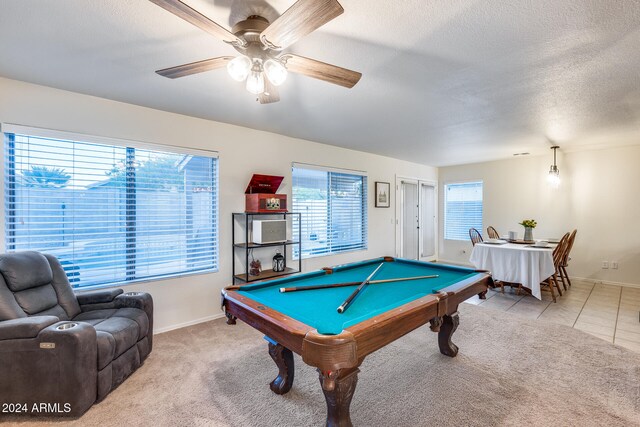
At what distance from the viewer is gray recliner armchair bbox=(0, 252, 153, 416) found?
1.83 m

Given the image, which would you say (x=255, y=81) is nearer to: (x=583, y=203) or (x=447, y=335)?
(x=447, y=335)

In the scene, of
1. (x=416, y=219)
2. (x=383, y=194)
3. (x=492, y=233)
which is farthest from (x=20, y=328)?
(x=492, y=233)

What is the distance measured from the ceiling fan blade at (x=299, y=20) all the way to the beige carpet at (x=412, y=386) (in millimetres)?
2206

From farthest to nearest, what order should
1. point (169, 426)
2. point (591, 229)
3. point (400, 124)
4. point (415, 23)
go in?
point (591, 229) → point (400, 124) → point (169, 426) → point (415, 23)

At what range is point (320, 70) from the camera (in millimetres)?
1736

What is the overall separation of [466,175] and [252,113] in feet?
17.9

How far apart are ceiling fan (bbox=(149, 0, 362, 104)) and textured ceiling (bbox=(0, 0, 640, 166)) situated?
0.16 metres

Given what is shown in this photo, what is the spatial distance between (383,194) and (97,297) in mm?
4705

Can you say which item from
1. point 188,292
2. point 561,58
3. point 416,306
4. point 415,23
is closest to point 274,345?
point 416,306

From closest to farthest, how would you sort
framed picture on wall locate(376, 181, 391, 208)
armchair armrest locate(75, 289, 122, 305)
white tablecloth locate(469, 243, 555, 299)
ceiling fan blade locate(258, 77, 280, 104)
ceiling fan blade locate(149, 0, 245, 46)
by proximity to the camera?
ceiling fan blade locate(149, 0, 245, 46), ceiling fan blade locate(258, 77, 280, 104), armchair armrest locate(75, 289, 122, 305), white tablecloth locate(469, 243, 555, 299), framed picture on wall locate(376, 181, 391, 208)

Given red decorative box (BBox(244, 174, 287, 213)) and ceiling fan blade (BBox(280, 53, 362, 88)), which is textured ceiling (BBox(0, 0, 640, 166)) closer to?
ceiling fan blade (BBox(280, 53, 362, 88))

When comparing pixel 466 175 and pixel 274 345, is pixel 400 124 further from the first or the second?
pixel 466 175

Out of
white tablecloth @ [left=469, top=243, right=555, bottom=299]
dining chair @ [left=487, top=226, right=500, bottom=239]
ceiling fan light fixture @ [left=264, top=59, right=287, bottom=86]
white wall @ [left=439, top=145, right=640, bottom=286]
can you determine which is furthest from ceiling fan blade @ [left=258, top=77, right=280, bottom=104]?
white wall @ [left=439, top=145, right=640, bottom=286]

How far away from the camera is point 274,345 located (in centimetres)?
210
